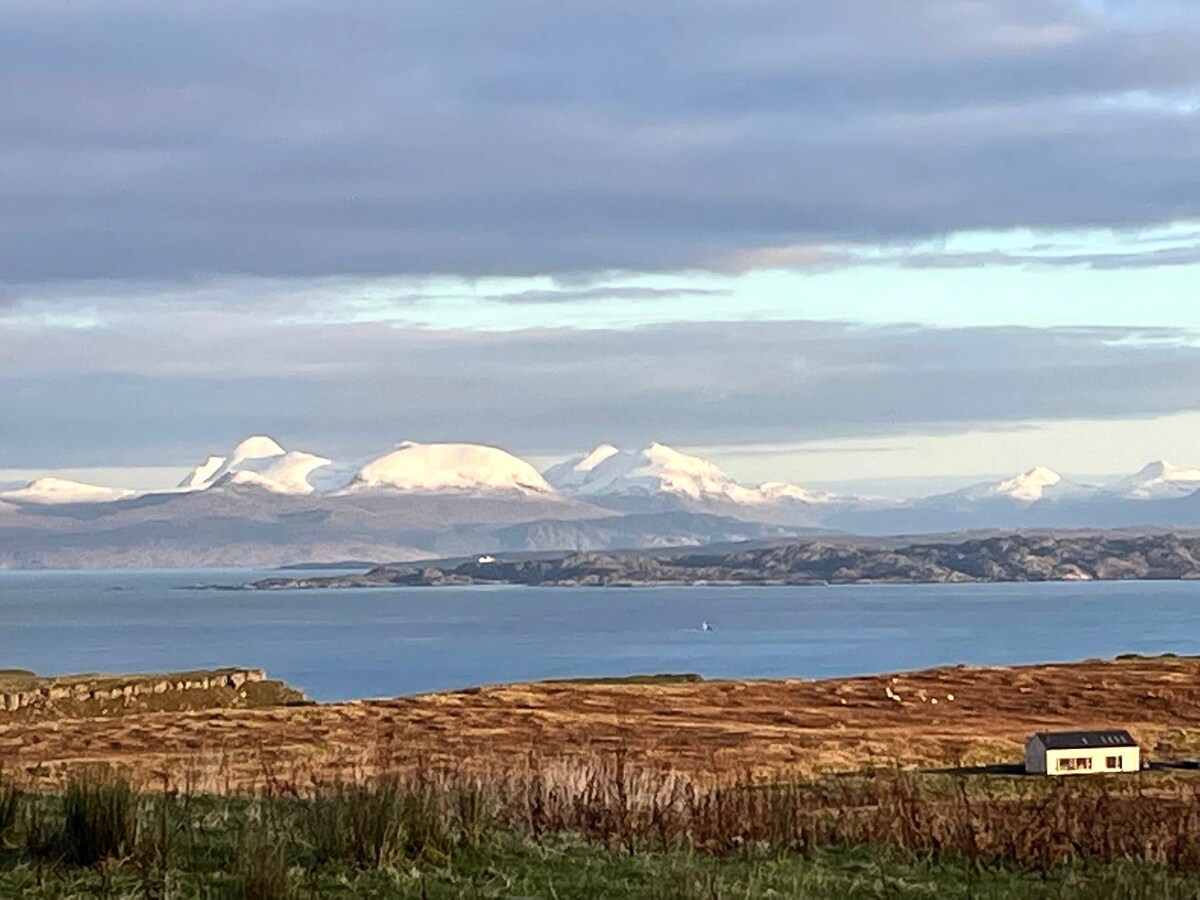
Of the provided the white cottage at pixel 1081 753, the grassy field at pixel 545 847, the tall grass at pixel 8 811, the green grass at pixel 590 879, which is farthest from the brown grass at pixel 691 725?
the green grass at pixel 590 879

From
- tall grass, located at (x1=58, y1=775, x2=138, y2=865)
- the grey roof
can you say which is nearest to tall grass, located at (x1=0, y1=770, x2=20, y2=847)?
tall grass, located at (x1=58, y1=775, x2=138, y2=865)

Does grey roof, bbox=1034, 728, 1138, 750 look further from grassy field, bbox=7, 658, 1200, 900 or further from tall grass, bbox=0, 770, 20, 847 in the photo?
tall grass, bbox=0, 770, 20, 847

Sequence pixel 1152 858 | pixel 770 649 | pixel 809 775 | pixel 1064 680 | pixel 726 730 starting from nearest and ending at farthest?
1. pixel 1152 858
2. pixel 809 775
3. pixel 726 730
4. pixel 1064 680
5. pixel 770 649

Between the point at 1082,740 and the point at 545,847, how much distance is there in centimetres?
2634

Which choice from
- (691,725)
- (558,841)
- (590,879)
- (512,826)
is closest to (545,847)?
(558,841)

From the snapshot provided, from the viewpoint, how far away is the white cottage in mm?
37031

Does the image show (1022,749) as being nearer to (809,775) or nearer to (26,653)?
(809,775)

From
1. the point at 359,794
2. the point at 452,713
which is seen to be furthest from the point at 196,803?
the point at 452,713

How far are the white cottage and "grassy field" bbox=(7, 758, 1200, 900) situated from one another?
2045cm

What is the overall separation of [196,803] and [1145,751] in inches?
1229

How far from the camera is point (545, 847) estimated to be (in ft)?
Result: 46.0

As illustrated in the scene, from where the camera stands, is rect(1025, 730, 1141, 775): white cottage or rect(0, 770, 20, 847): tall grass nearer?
rect(0, 770, 20, 847): tall grass

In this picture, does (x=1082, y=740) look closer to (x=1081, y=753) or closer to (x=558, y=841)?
(x=1081, y=753)

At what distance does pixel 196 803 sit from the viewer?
16172 mm
